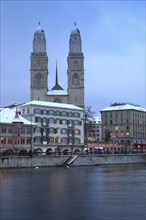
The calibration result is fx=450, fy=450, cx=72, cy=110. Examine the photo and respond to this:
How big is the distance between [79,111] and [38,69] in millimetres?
60706

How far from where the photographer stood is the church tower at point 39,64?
193 meters

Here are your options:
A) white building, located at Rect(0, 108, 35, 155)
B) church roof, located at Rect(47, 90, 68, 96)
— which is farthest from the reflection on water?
church roof, located at Rect(47, 90, 68, 96)

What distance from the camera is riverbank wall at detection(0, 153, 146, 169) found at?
3685 inches

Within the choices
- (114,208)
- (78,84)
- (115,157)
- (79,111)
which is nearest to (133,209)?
(114,208)

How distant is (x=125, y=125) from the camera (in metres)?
178

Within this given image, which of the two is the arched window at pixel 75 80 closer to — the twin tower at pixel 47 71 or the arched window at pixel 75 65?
the twin tower at pixel 47 71

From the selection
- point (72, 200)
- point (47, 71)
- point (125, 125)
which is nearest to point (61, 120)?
point (125, 125)

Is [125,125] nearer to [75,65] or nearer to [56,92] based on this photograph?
[56,92]

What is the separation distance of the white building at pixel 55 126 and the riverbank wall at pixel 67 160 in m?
15.6

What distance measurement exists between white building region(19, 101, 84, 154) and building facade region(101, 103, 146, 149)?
35.5 meters

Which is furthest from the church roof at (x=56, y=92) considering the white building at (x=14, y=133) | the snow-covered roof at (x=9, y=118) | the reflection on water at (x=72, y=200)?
the reflection on water at (x=72, y=200)

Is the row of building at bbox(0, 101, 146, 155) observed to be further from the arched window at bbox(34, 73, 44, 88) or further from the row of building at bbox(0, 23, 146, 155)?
the arched window at bbox(34, 73, 44, 88)

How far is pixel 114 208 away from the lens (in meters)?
36.7

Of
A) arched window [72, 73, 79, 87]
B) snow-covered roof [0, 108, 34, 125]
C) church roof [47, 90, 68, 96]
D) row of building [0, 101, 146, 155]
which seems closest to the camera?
snow-covered roof [0, 108, 34, 125]
